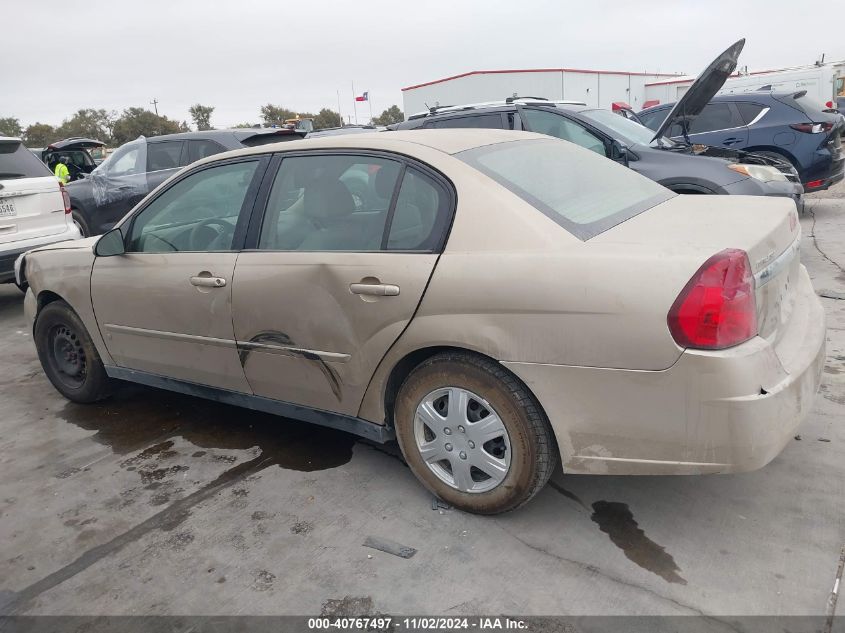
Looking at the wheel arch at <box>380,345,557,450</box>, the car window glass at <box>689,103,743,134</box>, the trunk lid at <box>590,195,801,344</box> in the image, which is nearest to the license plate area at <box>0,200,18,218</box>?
the wheel arch at <box>380,345,557,450</box>

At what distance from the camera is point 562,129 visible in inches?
268

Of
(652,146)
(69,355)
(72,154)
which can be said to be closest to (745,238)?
(69,355)

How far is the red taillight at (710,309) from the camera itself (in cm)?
215

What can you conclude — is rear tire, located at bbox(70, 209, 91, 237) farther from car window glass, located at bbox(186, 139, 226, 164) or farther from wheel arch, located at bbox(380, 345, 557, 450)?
wheel arch, located at bbox(380, 345, 557, 450)

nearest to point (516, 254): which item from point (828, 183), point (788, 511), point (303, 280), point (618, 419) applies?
point (618, 419)

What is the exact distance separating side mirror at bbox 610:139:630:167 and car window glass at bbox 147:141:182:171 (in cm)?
544

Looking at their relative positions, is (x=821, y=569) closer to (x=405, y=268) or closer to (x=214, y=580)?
(x=405, y=268)

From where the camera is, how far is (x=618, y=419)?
233cm

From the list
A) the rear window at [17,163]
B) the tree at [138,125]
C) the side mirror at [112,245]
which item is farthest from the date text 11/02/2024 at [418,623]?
the tree at [138,125]

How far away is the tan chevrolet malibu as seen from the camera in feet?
7.29

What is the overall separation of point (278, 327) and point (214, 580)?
3.66 feet

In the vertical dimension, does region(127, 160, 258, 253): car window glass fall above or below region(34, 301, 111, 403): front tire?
above

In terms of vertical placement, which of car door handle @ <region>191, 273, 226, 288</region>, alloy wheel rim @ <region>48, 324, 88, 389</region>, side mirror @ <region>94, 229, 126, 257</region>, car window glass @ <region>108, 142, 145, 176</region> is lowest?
alloy wheel rim @ <region>48, 324, 88, 389</region>

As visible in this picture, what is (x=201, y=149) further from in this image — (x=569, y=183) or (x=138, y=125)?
(x=138, y=125)
